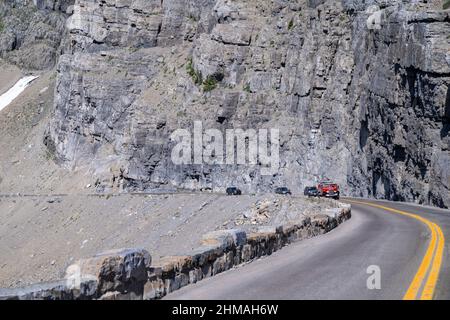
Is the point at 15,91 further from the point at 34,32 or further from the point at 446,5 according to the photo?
the point at 446,5

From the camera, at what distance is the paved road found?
9.78 m

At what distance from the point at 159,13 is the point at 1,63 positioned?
42.9 metres

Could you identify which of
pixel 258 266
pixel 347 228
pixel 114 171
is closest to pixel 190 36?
pixel 114 171

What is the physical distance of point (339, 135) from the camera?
2389 inches

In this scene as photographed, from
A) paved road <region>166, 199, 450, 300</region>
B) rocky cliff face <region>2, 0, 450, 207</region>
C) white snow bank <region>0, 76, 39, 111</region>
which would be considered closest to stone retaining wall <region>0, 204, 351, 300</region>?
paved road <region>166, 199, 450, 300</region>

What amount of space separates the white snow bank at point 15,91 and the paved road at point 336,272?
9501cm

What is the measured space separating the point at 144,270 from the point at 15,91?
105 metres

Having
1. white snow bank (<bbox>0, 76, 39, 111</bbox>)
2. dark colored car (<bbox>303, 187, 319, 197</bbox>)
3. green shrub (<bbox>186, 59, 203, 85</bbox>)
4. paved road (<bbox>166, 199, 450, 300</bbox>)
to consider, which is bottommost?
dark colored car (<bbox>303, 187, 319, 197</bbox>)

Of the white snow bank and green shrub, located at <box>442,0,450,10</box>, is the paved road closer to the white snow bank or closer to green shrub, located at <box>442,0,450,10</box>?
green shrub, located at <box>442,0,450,10</box>

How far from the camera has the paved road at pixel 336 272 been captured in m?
9.78

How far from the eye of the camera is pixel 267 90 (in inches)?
2753

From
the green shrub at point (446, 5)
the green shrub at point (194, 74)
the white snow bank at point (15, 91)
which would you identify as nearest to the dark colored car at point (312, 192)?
the green shrub at point (446, 5)

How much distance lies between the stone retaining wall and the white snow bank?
9635 cm
